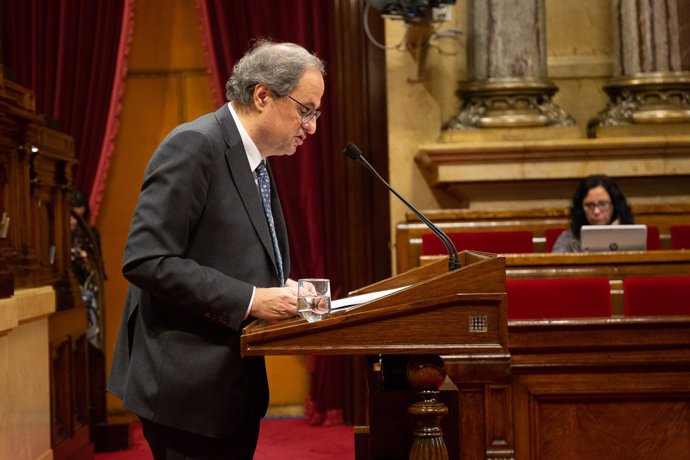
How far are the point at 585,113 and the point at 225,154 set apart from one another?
15.4ft

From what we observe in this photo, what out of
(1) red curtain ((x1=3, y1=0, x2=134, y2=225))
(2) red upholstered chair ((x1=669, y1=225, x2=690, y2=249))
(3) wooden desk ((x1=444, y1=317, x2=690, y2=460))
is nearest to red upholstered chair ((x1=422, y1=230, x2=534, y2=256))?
(2) red upholstered chair ((x1=669, y1=225, x2=690, y2=249))

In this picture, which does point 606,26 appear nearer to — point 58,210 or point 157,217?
point 58,210

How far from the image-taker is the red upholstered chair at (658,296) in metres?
3.67

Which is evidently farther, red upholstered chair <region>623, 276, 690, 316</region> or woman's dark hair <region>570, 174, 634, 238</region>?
woman's dark hair <region>570, 174, 634, 238</region>

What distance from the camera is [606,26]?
6.43 metres

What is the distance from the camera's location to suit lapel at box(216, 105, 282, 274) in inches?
85.7

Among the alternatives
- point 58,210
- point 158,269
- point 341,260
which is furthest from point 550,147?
point 158,269

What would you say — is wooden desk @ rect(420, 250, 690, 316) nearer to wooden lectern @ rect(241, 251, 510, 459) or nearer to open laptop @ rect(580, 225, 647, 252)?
open laptop @ rect(580, 225, 647, 252)

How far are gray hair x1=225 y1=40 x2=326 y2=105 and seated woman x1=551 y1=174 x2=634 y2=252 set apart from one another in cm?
332

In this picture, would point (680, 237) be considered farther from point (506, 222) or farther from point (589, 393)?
point (589, 393)

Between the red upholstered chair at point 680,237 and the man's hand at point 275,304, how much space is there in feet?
12.7

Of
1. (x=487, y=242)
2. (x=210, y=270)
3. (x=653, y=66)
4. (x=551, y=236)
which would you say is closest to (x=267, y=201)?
(x=210, y=270)

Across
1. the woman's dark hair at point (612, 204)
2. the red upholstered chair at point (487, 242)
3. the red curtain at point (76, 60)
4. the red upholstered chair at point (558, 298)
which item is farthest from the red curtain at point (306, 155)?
the red upholstered chair at point (558, 298)

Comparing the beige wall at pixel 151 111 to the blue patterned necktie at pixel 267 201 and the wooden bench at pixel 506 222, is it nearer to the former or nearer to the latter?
the wooden bench at pixel 506 222
